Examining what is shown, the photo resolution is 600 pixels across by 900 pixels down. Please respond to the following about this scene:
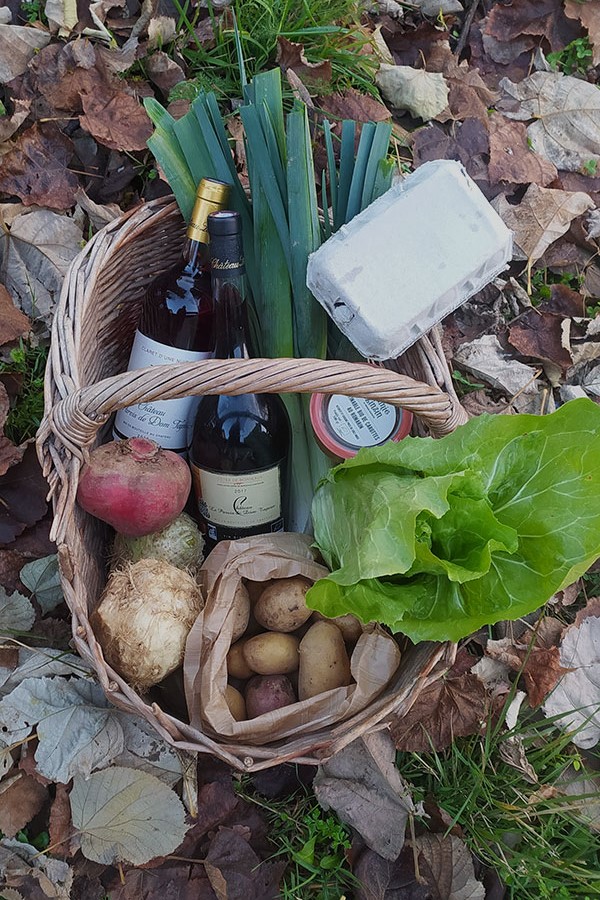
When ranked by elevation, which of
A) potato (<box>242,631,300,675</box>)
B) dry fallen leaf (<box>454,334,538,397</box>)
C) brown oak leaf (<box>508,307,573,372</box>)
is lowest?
potato (<box>242,631,300,675</box>)

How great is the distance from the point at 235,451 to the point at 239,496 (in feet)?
0.29

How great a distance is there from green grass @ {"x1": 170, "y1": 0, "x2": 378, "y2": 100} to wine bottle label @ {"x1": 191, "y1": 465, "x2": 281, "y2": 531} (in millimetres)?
1019

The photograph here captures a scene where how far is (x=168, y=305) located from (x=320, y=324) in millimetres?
303

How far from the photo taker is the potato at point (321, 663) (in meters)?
1.26

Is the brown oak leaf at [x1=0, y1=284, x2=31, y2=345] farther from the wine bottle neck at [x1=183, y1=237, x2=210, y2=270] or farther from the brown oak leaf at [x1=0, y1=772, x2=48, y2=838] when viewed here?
the brown oak leaf at [x1=0, y1=772, x2=48, y2=838]

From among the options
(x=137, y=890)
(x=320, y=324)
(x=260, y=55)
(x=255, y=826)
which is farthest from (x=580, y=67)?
(x=137, y=890)

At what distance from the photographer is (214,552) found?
1345 millimetres

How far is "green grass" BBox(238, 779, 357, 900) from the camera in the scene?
1.37m

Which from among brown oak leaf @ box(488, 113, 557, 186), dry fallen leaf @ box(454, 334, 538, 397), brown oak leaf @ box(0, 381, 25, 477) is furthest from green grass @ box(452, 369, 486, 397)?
brown oak leaf @ box(0, 381, 25, 477)

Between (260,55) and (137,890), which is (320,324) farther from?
(137,890)

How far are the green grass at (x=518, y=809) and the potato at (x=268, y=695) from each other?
354 millimetres

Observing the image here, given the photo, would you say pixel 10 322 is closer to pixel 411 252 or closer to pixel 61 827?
pixel 411 252

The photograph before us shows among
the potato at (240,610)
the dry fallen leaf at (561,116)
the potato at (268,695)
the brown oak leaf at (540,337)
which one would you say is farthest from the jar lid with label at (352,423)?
the dry fallen leaf at (561,116)

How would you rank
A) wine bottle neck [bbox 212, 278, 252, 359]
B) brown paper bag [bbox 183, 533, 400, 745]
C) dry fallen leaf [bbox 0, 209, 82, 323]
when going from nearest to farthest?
brown paper bag [bbox 183, 533, 400, 745]
wine bottle neck [bbox 212, 278, 252, 359]
dry fallen leaf [bbox 0, 209, 82, 323]
